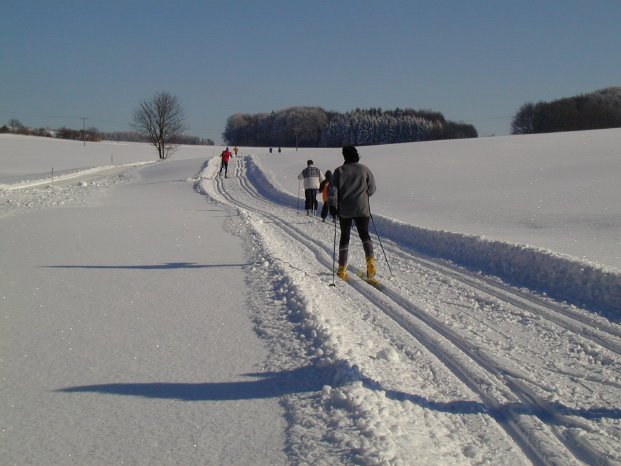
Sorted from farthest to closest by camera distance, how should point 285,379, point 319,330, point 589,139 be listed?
point 589,139, point 319,330, point 285,379

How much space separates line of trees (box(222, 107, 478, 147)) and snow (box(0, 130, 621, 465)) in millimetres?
94848

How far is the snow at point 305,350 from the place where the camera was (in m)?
3.43

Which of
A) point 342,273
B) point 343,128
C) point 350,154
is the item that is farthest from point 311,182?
point 343,128

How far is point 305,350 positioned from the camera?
4902 millimetres

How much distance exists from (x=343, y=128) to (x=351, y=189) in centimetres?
11938

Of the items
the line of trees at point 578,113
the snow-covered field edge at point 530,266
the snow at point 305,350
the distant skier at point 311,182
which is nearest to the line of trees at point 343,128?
the line of trees at point 578,113

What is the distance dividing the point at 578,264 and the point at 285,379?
5.40 m

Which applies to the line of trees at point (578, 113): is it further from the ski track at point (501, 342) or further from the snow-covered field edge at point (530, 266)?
the ski track at point (501, 342)

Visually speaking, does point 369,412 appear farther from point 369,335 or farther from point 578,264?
point 578,264

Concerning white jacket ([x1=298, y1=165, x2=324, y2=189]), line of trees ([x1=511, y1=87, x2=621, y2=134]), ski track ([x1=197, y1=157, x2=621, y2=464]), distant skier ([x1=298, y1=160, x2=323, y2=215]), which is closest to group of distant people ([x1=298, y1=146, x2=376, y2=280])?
ski track ([x1=197, y1=157, x2=621, y2=464])

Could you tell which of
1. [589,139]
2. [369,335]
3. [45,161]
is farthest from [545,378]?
[45,161]

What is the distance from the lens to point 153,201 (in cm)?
2506


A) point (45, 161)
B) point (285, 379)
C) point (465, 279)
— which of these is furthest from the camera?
point (45, 161)

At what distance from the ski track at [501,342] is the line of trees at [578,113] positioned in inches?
3571
